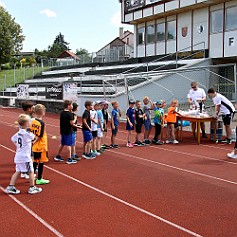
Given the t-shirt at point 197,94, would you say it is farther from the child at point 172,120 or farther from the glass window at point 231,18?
the glass window at point 231,18

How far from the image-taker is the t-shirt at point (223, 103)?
12.7 meters

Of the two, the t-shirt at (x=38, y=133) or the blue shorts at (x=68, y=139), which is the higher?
the t-shirt at (x=38, y=133)

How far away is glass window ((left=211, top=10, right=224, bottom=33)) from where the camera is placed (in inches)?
998

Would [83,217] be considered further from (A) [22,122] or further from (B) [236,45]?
(B) [236,45]

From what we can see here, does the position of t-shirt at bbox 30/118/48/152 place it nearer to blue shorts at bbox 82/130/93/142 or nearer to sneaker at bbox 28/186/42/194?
sneaker at bbox 28/186/42/194

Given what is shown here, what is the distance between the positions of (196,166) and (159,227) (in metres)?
4.32

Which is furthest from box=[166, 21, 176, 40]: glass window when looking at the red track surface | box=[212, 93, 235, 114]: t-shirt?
the red track surface

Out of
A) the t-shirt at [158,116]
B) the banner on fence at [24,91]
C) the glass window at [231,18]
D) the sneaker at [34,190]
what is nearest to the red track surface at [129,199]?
the sneaker at [34,190]

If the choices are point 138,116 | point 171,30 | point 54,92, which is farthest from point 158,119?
point 171,30

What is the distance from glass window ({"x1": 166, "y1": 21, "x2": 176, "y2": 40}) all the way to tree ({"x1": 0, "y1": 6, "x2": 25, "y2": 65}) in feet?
143

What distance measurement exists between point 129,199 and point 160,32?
25.8m

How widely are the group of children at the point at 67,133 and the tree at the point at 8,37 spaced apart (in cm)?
5828

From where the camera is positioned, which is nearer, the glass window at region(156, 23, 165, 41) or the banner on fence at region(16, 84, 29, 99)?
the glass window at region(156, 23, 165, 41)

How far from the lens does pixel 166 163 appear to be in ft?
31.8
